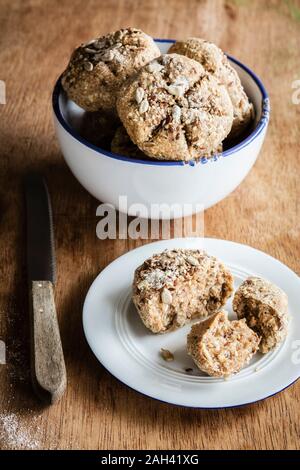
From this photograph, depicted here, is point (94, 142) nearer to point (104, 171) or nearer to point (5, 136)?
point (104, 171)

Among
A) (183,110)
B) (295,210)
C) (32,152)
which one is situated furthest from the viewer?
(32,152)

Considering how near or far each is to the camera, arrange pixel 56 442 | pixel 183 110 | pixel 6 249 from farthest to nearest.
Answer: pixel 6 249, pixel 183 110, pixel 56 442

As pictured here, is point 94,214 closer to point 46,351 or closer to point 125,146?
point 125,146

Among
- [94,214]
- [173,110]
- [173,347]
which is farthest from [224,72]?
[173,347]

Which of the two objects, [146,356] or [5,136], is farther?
[5,136]

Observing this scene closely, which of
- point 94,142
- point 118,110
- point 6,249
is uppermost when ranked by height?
point 118,110

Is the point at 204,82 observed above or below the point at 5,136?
above

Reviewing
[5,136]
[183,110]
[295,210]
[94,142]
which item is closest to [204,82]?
[183,110]
